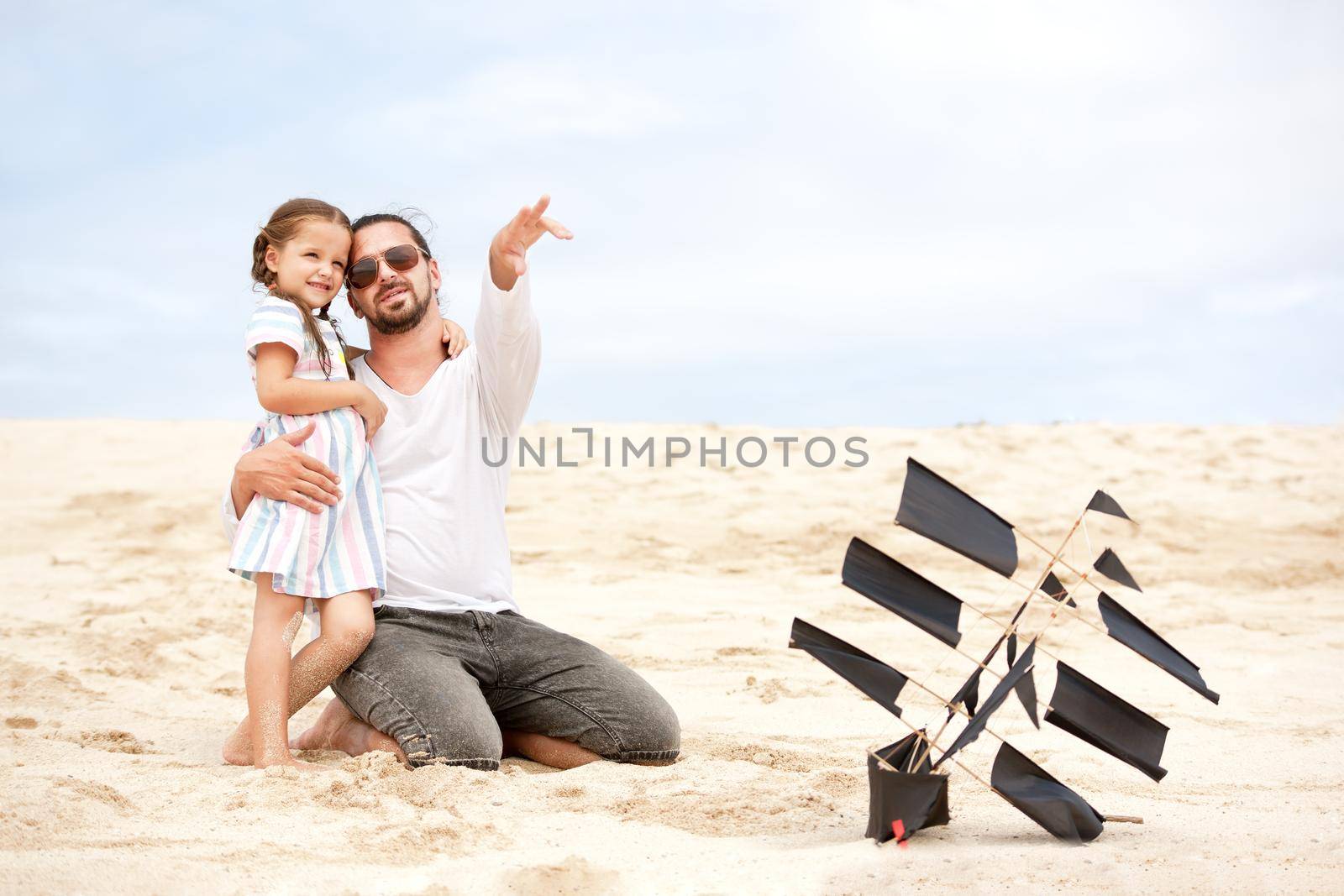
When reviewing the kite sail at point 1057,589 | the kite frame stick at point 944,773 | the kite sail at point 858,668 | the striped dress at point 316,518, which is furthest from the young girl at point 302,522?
the kite sail at point 1057,589

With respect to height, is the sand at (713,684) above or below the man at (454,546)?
below

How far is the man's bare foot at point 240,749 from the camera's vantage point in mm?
2824

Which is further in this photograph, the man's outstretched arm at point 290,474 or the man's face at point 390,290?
the man's face at point 390,290

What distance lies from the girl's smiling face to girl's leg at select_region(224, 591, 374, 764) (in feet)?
2.64

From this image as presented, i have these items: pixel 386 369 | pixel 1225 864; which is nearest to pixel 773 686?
pixel 386 369

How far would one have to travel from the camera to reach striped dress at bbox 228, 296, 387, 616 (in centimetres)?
274

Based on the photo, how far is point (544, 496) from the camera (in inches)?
300

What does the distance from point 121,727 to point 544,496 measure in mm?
4393

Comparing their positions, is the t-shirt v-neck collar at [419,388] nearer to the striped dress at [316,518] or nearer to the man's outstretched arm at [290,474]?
the striped dress at [316,518]

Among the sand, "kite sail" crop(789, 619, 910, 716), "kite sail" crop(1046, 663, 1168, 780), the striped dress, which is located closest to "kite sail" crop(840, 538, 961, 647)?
"kite sail" crop(789, 619, 910, 716)

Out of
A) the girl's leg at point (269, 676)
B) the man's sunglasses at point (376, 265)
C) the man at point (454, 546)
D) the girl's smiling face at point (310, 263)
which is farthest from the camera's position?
the man's sunglasses at point (376, 265)

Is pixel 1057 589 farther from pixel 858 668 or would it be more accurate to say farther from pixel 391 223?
pixel 391 223

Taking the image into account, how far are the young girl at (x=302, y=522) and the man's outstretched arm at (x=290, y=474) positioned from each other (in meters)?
0.03

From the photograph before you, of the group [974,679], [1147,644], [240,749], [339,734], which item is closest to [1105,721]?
[1147,644]
